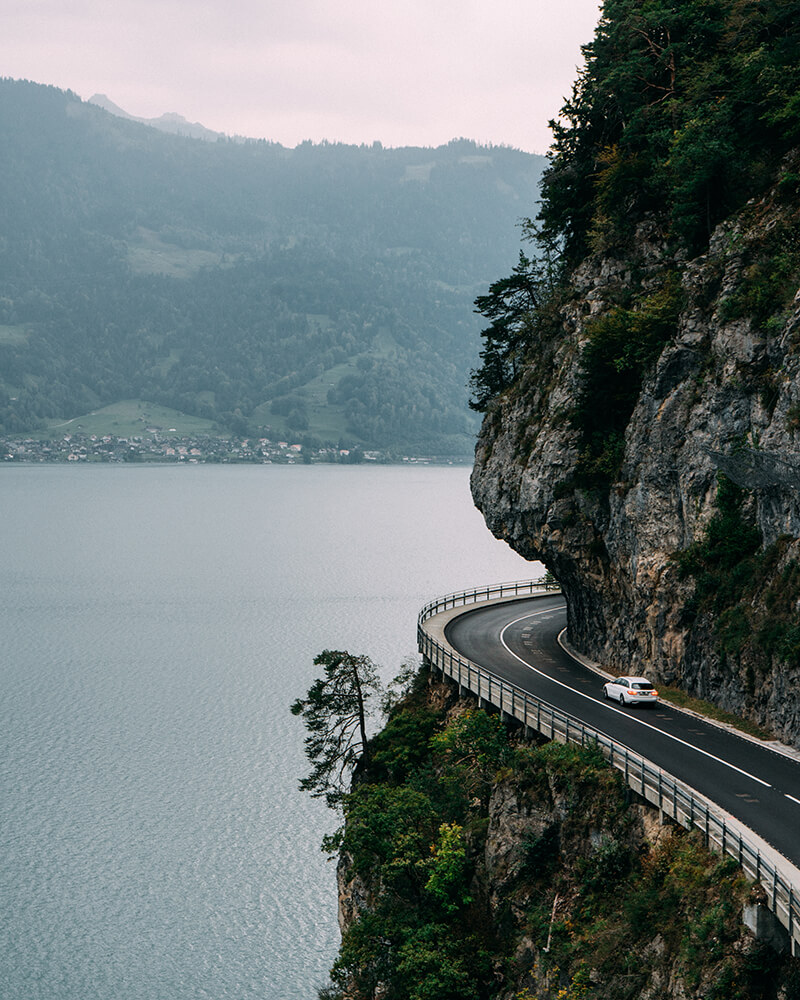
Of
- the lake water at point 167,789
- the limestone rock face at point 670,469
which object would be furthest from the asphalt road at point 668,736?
the lake water at point 167,789

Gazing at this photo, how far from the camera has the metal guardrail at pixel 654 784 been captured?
2430 cm

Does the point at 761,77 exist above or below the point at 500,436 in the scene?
above

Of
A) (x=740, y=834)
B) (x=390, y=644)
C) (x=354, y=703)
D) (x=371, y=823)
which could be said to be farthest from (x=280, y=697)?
(x=740, y=834)

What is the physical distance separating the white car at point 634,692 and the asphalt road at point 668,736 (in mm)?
395

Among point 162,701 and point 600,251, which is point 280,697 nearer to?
point 162,701

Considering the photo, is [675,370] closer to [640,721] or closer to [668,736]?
[640,721]

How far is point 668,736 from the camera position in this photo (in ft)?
126

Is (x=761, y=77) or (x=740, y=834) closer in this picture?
(x=740, y=834)

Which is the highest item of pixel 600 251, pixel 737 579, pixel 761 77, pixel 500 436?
pixel 761 77

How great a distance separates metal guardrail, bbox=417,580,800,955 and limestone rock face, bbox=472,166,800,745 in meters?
7.28

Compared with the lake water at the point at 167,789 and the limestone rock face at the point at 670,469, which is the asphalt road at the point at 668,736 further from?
the lake water at the point at 167,789

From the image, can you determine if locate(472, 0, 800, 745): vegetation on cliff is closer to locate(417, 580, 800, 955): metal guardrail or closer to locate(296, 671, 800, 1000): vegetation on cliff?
locate(417, 580, 800, 955): metal guardrail

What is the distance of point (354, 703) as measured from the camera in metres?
54.3

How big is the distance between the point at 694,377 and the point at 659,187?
13683 mm
